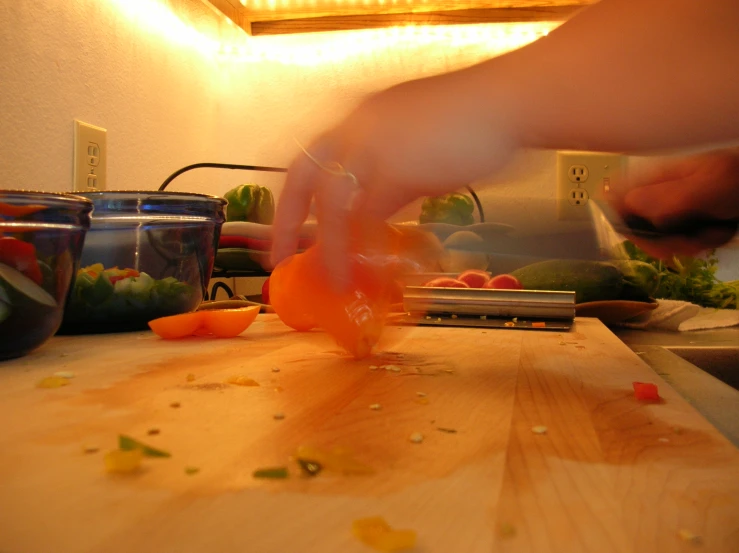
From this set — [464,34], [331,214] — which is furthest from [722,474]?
[464,34]

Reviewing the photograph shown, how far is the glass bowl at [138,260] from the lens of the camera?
94 centimetres

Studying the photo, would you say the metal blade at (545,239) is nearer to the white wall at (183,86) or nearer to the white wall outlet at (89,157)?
the white wall at (183,86)

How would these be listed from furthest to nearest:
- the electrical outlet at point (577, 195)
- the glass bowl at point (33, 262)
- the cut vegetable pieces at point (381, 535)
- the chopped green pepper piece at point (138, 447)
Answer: the electrical outlet at point (577, 195) → the glass bowl at point (33, 262) → the chopped green pepper piece at point (138, 447) → the cut vegetable pieces at point (381, 535)

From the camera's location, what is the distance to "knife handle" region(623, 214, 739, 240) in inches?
32.3

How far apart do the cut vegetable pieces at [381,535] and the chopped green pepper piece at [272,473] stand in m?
0.07

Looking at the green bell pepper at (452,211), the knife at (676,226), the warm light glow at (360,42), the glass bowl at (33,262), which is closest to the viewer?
the glass bowl at (33,262)

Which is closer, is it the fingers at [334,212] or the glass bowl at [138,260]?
the fingers at [334,212]

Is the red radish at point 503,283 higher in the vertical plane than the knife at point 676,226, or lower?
lower

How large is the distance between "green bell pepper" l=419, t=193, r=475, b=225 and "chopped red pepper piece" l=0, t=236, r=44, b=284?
3.29 ft

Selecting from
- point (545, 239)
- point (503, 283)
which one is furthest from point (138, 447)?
point (503, 283)

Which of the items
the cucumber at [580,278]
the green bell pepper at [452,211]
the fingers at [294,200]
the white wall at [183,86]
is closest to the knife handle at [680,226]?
the white wall at [183,86]

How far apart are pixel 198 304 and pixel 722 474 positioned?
84 centimetres

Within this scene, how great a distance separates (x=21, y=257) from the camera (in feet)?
2.25

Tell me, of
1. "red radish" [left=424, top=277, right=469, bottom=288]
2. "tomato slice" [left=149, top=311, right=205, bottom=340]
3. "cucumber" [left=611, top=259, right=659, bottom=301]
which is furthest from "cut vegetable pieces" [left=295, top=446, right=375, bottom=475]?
"cucumber" [left=611, top=259, right=659, bottom=301]
